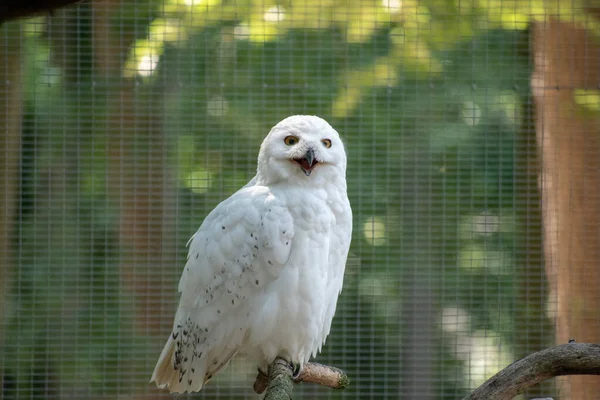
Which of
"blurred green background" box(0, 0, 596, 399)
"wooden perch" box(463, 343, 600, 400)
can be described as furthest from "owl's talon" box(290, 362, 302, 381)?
"blurred green background" box(0, 0, 596, 399)

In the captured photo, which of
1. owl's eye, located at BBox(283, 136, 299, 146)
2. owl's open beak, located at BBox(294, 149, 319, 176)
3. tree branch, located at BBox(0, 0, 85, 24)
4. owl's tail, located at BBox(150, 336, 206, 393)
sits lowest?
owl's tail, located at BBox(150, 336, 206, 393)

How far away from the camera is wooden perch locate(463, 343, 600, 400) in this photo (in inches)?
59.4

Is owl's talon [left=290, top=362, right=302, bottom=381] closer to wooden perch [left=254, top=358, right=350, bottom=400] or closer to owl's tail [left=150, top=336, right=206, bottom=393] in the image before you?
wooden perch [left=254, top=358, right=350, bottom=400]

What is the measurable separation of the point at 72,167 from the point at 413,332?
5.39 ft

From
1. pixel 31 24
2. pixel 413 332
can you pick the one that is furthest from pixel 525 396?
pixel 31 24

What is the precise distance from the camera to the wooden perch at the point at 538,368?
4.95 feet

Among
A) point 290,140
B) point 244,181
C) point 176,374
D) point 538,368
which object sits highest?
point 290,140

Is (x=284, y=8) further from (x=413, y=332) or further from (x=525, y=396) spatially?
(x=525, y=396)

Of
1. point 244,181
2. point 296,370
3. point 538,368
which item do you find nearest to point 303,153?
point 296,370

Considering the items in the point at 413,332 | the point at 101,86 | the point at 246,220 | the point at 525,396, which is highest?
the point at 101,86

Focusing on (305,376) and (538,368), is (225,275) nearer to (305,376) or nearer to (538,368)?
(305,376)

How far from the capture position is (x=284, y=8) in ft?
11.5

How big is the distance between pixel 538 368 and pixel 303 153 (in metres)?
0.84

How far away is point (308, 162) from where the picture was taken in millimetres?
2066
